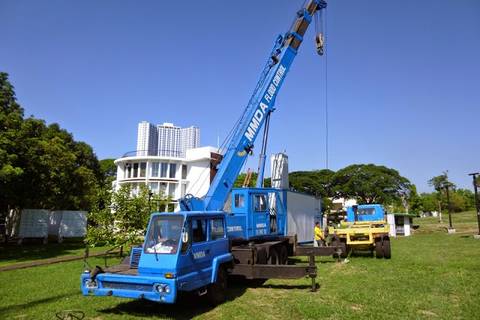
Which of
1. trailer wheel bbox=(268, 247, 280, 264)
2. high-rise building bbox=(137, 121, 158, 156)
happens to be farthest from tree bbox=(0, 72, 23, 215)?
high-rise building bbox=(137, 121, 158, 156)

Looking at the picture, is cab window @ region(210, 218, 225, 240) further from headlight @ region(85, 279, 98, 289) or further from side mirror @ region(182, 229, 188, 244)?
headlight @ region(85, 279, 98, 289)

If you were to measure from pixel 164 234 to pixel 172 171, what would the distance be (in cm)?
4297

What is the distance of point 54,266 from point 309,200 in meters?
12.3

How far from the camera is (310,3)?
1655 centimetres

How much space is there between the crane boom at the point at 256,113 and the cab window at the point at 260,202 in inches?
39.9

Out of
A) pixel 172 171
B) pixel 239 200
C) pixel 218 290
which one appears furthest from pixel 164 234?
pixel 172 171

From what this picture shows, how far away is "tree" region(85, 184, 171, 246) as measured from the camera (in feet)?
53.8

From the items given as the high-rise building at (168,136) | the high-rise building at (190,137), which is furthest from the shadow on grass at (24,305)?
the high-rise building at (168,136)

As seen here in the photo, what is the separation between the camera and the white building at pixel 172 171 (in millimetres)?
48938

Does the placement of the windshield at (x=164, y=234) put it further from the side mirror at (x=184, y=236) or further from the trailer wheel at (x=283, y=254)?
the trailer wheel at (x=283, y=254)

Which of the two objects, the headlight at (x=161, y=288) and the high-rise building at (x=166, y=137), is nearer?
the headlight at (x=161, y=288)

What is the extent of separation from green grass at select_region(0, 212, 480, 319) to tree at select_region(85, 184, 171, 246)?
336 cm

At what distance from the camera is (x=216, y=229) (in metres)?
9.28

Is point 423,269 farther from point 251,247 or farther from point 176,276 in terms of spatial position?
point 176,276
